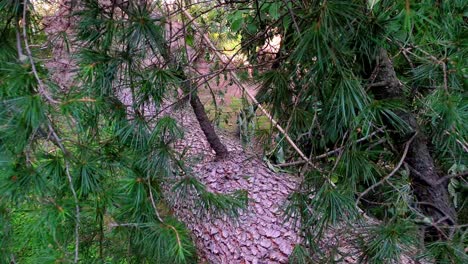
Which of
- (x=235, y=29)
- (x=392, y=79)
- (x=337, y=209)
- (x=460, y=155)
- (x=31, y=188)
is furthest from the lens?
(x=235, y=29)

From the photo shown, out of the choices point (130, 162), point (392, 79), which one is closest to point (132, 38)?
point (130, 162)

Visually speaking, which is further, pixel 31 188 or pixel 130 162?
pixel 130 162

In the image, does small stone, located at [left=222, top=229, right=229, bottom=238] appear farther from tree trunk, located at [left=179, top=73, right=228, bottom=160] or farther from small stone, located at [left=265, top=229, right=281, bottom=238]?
tree trunk, located at [left=179, top=73, right=228, bottom=160]

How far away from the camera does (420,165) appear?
4.91 ft

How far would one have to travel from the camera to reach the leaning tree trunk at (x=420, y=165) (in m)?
1.39

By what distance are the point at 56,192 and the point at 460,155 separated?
1.16 metres

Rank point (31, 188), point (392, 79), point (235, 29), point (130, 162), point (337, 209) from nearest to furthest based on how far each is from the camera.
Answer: point (31, 188), point (337, 209), point (130, 162), point (392, 79), point (235, 29)

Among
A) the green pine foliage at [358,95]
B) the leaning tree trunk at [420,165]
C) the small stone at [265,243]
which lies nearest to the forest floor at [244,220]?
the small stone at [265,243]

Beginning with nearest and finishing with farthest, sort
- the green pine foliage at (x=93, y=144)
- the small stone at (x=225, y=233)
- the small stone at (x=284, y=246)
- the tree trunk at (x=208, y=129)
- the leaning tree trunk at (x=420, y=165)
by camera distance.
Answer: the green pine foliage at (x=93, y=144), the leaning tree trunk at (x=420, y=165), the small stone at (x=284, y=246), the small stone at (x=225, y=233), the tree trunk at (x=208, y=129)

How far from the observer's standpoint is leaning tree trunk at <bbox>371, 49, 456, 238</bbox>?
1.39 m

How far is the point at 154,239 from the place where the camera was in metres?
1.00

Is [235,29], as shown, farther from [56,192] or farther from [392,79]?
[56,192]

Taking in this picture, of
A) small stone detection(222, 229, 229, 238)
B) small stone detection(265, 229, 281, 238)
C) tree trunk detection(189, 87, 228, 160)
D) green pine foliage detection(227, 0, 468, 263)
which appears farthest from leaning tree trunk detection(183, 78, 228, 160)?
green pine foliage detection(227, 0, 468, 263)

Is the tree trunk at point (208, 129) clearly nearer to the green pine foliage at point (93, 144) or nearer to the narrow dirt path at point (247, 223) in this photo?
the narrow dirt path at point (247, 223)
